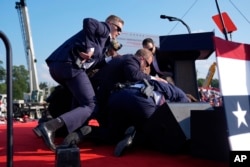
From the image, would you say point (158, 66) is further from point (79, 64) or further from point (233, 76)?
point (233, 76)

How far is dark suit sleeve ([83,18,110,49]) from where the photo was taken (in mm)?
3129

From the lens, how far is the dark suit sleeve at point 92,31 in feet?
10.3

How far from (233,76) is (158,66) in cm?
321

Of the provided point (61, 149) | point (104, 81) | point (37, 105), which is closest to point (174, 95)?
point (104, 81)

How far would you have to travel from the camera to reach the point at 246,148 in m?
1.97

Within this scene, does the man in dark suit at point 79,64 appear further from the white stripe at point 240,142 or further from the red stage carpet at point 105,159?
the white stripe at point 240,142

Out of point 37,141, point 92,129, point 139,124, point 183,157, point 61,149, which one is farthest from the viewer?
point 37,141

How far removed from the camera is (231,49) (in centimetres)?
210

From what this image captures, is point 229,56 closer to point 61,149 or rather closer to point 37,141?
point 61,149

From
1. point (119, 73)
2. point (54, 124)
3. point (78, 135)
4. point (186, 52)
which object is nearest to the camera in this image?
point (54, 124)

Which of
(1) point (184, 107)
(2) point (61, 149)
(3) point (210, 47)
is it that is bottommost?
(2) point (61, 149)

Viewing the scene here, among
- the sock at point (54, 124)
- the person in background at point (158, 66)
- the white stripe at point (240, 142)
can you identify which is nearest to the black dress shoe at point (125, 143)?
the sock at point (54, 124)

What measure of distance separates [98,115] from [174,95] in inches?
30.7

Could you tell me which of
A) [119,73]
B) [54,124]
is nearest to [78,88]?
[54,124]
